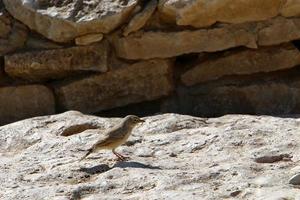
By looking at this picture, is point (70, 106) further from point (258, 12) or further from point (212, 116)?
point (258, 12)

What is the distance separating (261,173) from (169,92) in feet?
7.08

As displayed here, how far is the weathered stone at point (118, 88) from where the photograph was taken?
702 centimetres

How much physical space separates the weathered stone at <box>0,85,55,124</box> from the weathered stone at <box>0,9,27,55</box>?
0.35 m

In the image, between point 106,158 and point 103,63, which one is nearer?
point 106,158

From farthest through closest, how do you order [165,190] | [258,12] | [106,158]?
[258,12], [106,158], [165,190]

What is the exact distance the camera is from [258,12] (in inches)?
270

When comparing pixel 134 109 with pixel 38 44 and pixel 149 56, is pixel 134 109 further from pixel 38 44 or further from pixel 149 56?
pixel 38 44

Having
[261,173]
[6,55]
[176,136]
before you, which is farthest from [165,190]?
[6,55]

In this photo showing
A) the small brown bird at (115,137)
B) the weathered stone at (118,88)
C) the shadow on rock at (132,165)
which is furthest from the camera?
the weathered stone at (118,88)

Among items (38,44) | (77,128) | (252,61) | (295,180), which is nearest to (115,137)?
(77,128)

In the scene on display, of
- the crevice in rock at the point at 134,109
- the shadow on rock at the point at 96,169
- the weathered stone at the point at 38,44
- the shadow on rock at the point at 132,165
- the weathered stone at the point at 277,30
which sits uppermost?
the weathered stone at the point at 277,30

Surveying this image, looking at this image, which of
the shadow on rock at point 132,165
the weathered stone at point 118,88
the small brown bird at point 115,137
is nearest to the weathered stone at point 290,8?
the weathered stone at point 118,88

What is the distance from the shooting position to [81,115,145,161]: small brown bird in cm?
555

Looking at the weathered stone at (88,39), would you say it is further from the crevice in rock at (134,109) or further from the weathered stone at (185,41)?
the crevice in rock at (134,109)
